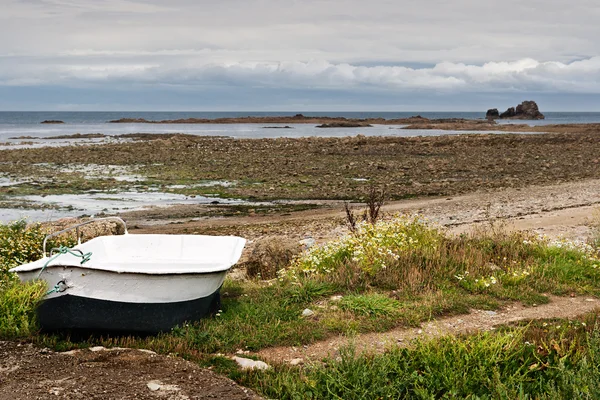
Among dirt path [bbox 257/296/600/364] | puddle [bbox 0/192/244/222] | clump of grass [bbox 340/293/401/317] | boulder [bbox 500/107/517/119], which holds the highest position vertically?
boulder [bbox 500/107/517/119]

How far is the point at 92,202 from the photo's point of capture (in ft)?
74.2

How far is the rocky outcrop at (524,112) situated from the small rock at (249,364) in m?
154

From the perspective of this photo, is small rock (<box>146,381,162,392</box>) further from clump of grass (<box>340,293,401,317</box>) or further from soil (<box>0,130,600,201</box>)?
soil (<box>0,130,600,201</box>)

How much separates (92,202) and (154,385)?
17591 mm

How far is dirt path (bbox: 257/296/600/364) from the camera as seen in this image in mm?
7160

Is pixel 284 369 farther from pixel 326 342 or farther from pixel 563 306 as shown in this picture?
pixel 563 306

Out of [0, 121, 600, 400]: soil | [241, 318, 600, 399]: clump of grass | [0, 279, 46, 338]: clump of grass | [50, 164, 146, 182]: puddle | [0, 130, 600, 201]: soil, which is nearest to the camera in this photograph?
[241, 318, 600, 399]: clump of grass

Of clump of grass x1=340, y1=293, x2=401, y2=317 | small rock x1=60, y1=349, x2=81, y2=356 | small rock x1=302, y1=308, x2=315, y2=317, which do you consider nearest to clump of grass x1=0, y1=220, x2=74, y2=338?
small rock x1=60, y1=349, x2=81, y2=356

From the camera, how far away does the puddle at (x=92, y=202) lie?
2019 cm

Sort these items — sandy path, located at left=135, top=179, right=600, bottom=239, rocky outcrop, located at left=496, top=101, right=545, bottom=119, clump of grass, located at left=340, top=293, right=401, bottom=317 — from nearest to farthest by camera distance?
1. clump of grass, located at left=340, top=293, right=401, bottom=317
2. sandy path, located at left=135, top=179, right=600, bottom=239
3. rocky outcrop, located at left=496, top=101, right=545, bottom=119

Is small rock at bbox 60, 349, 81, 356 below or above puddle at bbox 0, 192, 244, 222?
above

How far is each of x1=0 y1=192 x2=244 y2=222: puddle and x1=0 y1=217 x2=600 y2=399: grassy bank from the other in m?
9.52

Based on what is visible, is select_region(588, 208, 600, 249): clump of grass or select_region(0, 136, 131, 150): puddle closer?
select_region(588, 208, 600, 249): clump of grass

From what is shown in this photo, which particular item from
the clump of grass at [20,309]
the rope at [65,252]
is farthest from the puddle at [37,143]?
the clump of grass at [20,309]
